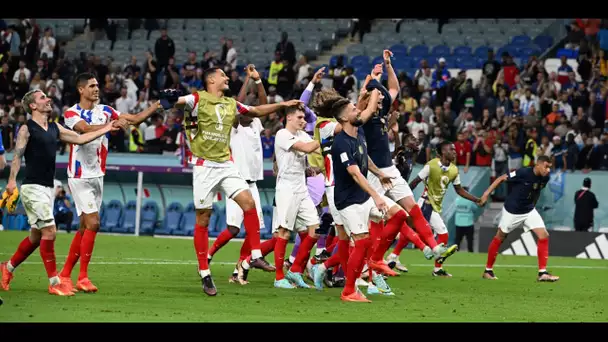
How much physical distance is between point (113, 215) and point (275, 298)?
18.1 meters

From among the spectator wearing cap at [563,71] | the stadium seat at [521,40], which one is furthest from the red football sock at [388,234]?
the stadium seat at [521,40]

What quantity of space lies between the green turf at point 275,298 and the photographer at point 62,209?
9417mm

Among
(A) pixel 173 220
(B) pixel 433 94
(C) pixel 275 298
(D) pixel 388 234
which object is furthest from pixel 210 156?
(B) pixel 433 94

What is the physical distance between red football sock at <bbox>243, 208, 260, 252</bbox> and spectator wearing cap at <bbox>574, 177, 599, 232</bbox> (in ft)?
44.4

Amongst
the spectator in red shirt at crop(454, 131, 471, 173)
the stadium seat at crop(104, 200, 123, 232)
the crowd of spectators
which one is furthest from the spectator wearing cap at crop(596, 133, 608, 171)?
the stadium seat at crop(104, 200, 123, 232)

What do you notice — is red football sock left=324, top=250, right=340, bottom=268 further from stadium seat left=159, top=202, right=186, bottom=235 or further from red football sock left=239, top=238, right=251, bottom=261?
stadium seat left=159, top=202, right=186, bottom=235

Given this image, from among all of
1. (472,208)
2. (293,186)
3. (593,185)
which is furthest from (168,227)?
(293,186)

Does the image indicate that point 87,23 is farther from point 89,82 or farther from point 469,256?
point 89,82

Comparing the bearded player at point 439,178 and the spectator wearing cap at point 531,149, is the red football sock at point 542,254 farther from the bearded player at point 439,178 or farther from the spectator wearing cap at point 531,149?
the spectator wearing cap at point 531,149

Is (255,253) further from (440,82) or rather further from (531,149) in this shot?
(440,82)

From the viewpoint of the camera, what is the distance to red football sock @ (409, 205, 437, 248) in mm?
14483

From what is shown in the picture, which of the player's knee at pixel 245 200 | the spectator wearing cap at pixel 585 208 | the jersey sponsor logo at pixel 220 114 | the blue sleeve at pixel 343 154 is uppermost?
the jersey sponsor logo at pixel 220 114

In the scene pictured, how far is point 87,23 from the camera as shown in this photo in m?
43.1

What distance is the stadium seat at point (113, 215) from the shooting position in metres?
30.4
